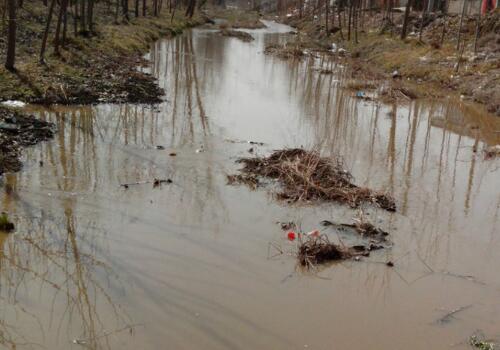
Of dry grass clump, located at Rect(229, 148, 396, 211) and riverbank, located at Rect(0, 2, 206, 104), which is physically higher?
riverbank, located at Rect(0, 2, 206, 104)

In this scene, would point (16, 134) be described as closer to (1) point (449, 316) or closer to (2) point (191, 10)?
(1) point (449, 316)

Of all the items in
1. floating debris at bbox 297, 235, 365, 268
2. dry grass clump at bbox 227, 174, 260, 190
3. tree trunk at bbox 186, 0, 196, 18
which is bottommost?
floating debris at bbox 297, 235, 365, 268

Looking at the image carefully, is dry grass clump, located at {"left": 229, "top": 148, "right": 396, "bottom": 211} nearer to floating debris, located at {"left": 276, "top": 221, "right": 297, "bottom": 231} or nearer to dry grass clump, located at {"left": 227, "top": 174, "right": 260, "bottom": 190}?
dry grass clump, located at {"left": 227, "top": 174, "right": 260, "bottom": 190}

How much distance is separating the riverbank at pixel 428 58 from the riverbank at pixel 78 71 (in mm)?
8234

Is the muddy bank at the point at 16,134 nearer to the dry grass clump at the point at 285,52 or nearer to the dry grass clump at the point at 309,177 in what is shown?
the dry grass clump at the point at 309,177

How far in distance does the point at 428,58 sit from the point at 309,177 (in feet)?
54.0

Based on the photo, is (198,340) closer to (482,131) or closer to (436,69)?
(482,131)

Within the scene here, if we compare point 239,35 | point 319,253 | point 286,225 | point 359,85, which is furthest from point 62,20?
point 319,253

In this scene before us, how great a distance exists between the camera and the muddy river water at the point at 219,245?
16.9 ft

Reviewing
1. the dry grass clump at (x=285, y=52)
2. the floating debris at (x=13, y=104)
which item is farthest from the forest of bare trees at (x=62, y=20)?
the dry grass clump at (x=285, y=52)

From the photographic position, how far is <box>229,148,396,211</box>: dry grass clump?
27.4 ft

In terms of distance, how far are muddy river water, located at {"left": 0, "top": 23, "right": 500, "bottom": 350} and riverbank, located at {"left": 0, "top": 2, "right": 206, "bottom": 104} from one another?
93cm

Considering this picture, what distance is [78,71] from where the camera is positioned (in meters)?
15.1

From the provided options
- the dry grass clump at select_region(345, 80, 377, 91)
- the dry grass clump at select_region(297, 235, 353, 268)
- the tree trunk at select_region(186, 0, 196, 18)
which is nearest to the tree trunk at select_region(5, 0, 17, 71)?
the dry grass clump at select_region(297, 235, 353, 268)
